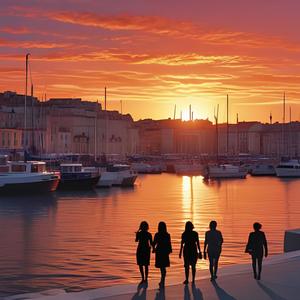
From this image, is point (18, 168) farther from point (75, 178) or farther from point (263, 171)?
point (263, 171)

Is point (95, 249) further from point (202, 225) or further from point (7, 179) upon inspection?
point (7, 179)

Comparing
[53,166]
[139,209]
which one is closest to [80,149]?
[53,166]

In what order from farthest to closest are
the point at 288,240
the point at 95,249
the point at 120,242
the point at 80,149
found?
1. the point at 80,149
2. the point at 120,242
3. the point at 95,249
4. the point at 288,240

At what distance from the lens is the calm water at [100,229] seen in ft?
69.6

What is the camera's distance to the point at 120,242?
29328 millimetres

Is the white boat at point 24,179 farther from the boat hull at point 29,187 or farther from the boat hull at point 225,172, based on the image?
the boat hull at point 225,172

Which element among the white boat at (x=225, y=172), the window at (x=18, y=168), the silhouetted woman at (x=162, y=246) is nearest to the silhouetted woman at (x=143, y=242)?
the silhouetted woman at (x=162, y=246)

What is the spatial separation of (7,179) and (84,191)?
9.54m

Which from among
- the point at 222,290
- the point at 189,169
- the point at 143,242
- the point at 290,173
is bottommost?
the point at 290,173

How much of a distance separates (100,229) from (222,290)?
20.8 m

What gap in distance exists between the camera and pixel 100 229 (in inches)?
1389

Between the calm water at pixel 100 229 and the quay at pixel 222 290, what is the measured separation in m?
2.11

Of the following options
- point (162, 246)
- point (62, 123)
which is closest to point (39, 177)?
point (162, 246)

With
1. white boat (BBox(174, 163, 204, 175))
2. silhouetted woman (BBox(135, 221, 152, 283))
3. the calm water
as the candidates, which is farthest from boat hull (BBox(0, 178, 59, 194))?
white boat (BBox(174, 163, 204, 175))
